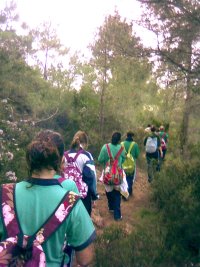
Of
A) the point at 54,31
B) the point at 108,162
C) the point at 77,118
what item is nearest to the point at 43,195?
the point at 108,162

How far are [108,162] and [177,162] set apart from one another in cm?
325

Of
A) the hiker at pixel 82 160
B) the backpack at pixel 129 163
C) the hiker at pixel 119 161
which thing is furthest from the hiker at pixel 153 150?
the hiker at pixel 82 160

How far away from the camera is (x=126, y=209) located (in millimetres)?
8617

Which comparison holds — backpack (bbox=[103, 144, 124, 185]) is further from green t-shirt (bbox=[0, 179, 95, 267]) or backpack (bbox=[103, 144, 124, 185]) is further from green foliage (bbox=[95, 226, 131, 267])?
green t-shirt (bbox=[0, 179, 95, 267])

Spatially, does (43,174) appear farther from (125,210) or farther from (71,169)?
(125,210)

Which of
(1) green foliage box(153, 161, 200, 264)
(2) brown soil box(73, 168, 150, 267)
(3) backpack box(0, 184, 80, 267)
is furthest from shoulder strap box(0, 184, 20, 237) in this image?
(2) brown soil box(73, 168, 150, 267)

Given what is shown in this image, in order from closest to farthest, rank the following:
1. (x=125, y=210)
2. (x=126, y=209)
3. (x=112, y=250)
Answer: (x=112, y=250) < (x=125, y=210) < (x=126, y=209)

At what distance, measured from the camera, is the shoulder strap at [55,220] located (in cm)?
215

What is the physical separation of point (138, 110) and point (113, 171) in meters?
12.2

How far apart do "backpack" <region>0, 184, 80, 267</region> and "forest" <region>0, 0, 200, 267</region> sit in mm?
2830

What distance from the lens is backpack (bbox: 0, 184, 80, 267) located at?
2035 mm

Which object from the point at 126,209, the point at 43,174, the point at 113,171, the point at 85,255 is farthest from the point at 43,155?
the point at 126,209

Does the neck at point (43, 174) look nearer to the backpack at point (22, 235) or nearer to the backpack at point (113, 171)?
the backpack at point (22, 235)

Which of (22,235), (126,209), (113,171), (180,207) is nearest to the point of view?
(22,235)
